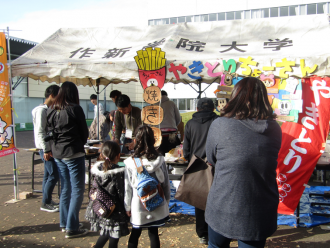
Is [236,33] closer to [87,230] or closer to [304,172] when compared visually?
[304,172]

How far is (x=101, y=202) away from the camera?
8.29 feet

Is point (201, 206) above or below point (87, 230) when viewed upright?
above

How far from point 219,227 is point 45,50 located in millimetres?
5035

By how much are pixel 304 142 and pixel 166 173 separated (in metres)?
2.21

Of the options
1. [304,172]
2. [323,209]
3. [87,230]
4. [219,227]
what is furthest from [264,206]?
[323,209]

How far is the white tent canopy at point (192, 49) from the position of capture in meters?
4.00

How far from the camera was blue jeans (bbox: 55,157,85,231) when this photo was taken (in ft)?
10.9

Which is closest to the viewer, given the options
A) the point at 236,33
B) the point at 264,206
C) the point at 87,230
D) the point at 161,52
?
the point at 264,206

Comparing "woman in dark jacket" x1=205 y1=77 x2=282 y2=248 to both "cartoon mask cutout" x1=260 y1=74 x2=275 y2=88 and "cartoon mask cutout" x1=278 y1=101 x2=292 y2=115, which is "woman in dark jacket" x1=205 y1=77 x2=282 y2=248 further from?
Result: "cartoon mask cutout" x1=278 y1=101 x2=292 y2=115

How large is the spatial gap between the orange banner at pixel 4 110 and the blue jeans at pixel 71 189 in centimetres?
172

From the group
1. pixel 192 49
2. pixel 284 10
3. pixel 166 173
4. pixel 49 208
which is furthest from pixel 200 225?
pixel 284 10

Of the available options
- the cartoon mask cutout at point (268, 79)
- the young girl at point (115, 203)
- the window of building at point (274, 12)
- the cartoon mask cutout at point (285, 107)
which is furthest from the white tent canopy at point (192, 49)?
the window of building at point (274, 12)

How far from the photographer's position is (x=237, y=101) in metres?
1.77

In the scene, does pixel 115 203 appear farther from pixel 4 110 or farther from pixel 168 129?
pixel 4 110
